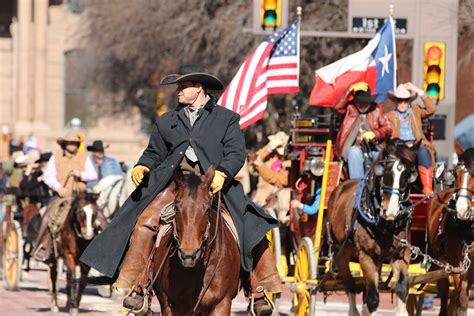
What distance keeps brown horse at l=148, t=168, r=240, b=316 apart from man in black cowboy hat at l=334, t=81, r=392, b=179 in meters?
5.76

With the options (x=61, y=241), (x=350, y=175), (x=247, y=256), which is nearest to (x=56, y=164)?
(x=61, y=241)

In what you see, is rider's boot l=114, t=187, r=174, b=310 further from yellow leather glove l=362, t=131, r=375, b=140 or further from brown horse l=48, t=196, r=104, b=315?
brown horse l=48, t=196, r=104, b=315

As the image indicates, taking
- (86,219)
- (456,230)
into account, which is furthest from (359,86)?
(86,219)

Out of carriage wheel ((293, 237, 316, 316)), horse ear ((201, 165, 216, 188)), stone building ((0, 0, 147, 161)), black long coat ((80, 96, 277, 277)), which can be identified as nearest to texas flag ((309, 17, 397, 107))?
carriage wheel ((293, 237, 316, 316))

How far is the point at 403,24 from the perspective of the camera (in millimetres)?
24000

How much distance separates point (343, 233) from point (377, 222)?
0.96m

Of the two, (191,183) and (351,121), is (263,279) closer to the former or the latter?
(191,183)

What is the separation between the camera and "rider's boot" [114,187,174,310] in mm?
11461

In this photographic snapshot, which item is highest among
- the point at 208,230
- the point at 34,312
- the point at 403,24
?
the point at 403,24

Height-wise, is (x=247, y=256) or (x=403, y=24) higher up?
(x=403, y=24)

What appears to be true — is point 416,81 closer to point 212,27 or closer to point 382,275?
point 382,275

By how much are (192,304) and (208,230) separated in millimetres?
621

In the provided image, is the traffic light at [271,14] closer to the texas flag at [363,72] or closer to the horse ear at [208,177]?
the texas flag at [363,72]

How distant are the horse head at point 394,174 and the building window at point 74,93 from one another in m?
45.8
